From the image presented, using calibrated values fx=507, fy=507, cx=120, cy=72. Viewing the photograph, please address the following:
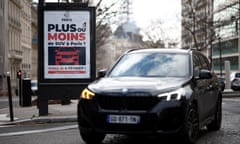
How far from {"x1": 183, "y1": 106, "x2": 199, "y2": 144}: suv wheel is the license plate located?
78 centimetres

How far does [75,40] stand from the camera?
552 inches

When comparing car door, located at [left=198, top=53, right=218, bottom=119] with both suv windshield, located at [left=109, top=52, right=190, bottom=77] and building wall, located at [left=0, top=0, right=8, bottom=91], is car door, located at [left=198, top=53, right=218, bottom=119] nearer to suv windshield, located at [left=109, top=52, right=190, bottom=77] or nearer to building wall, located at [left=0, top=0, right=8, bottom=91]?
suv windshield, located at [left=109, top=52, right=190, bottom=77]

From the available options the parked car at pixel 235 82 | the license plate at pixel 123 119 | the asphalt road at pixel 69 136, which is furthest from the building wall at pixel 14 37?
the license plate at pixel 123 119

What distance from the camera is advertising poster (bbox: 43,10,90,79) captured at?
1392 centimetres

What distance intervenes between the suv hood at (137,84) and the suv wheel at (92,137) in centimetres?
76

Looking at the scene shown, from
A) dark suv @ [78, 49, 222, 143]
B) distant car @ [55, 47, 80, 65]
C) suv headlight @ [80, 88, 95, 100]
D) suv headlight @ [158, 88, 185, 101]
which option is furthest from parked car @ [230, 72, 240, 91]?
suv headlight @ [80, 88, 95, 100]

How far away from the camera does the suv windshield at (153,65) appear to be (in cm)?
866

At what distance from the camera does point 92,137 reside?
8164 mm

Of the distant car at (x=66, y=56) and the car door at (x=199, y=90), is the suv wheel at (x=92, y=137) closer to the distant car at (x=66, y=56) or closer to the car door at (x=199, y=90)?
the car door at (x=199, y=90)

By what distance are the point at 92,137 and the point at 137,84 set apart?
1196 millimetres

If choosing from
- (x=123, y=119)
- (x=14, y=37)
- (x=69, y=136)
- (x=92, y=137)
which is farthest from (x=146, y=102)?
(x=14, y=37)

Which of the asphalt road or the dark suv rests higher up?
the dark suv

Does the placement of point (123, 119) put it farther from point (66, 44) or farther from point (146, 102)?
point (66, 44)

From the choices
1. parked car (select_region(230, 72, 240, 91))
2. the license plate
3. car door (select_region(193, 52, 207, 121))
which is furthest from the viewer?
parked car (select_region(230, 72, 240, 91))
